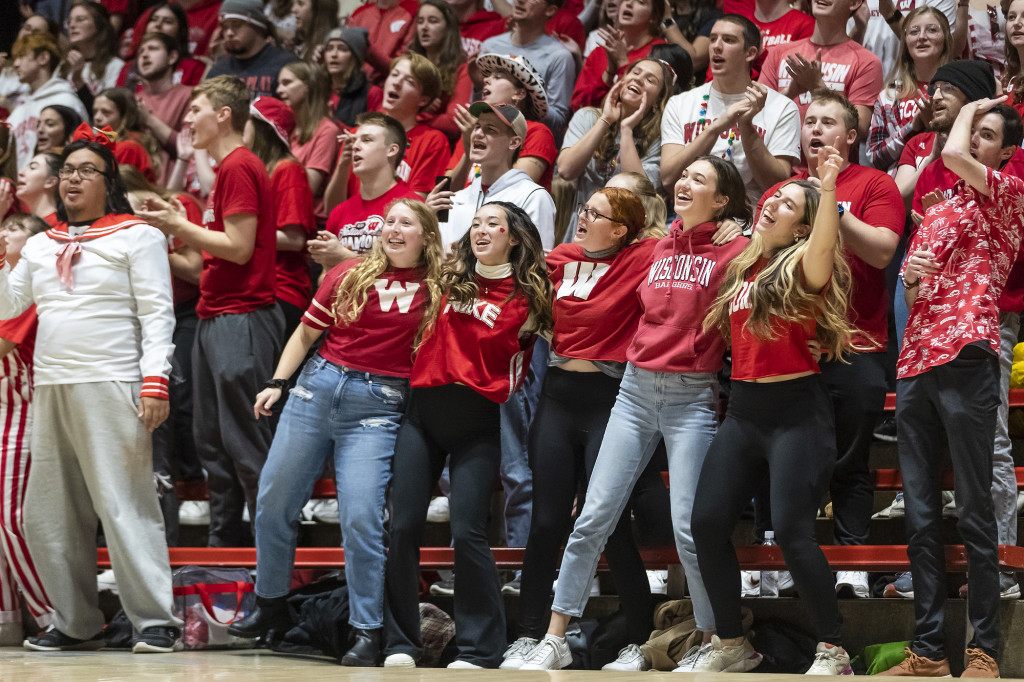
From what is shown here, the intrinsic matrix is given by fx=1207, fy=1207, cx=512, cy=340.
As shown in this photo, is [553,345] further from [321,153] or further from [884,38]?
[884,38]

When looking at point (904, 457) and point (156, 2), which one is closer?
point (904, 457)

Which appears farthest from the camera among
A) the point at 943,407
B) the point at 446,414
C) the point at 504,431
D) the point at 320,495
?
the point at 320,495

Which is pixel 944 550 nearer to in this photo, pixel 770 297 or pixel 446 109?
pixel 770 297

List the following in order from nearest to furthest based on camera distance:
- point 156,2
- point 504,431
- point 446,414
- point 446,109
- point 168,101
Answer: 1. point 446,414
2. point 504,431
3. point 446,109
4. point 168,101
5. point 156,2

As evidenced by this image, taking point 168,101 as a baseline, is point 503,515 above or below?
below

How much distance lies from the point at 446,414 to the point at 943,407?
5.88ft

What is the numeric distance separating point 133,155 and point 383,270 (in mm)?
2739

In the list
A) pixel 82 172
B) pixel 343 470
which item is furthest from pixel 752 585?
pixel 82 172

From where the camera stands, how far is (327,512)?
5.73 m

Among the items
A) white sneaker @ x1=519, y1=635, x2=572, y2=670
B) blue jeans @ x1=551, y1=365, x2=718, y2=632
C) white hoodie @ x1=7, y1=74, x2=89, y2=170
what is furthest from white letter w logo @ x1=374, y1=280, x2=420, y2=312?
white hoodie @ x1=7, y1=74, x2=89, y2=170

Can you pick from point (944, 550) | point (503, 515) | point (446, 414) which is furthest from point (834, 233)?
point (503, 515)

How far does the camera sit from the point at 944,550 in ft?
13.4

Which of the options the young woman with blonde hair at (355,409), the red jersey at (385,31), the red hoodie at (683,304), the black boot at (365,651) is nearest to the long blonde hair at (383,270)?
the young woman with blonde hair at (355,409)

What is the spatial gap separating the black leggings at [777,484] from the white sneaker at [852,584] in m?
0.59
